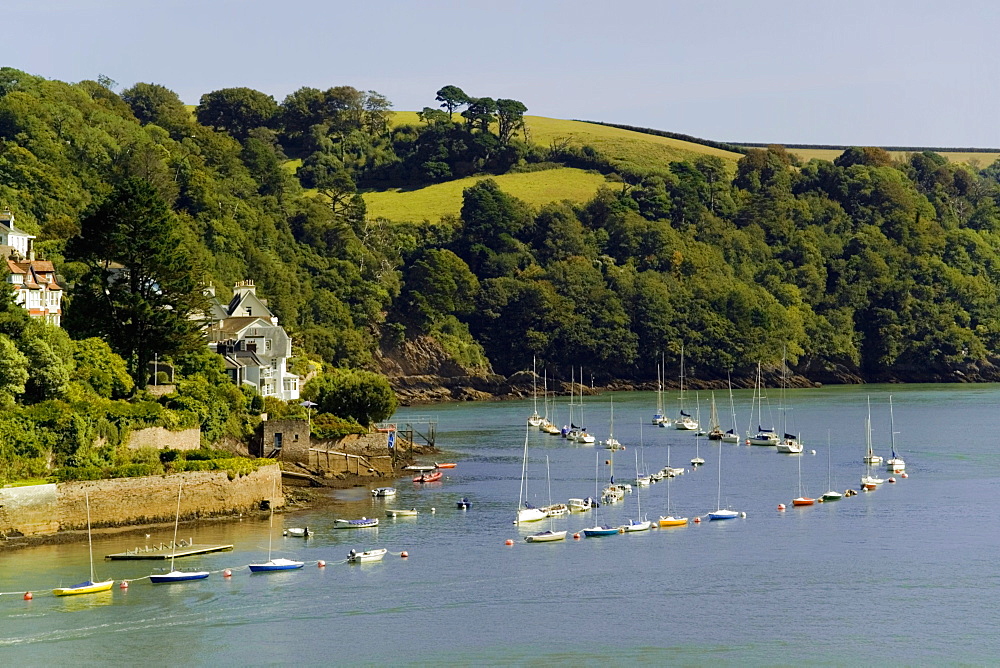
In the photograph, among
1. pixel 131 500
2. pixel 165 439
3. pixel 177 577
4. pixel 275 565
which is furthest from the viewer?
pixel 165 439

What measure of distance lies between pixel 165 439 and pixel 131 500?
7.58 meters

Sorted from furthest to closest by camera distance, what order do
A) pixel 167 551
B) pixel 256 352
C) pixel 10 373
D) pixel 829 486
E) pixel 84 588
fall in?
pixel 256 352 < pixel 829 486 < pixel 10 373 < pixel 167 551 < pixel 84 588

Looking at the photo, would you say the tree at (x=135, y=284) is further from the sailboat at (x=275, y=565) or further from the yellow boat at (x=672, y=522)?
the yellow boat at (x=672, y=522)

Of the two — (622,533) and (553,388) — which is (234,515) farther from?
(553,388)

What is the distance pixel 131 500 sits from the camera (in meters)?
68.8

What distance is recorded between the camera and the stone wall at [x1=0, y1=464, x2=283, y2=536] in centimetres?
6488

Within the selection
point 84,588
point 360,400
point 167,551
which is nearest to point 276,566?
point 167,551

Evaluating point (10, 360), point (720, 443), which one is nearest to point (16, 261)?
point (10, 360)

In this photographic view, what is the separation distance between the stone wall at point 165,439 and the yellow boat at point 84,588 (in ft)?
53.6

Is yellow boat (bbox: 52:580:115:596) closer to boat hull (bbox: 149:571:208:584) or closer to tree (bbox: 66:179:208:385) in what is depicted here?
boat hull (bbox: 149:571:208:584)

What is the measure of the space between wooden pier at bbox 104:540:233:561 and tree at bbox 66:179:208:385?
62.3 feet

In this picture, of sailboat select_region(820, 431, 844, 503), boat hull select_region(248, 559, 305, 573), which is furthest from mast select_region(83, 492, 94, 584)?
sailboat select_region(820, 431, 844, 503)

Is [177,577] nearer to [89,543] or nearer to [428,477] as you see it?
[89,543]

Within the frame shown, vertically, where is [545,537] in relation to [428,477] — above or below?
below
